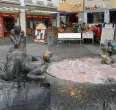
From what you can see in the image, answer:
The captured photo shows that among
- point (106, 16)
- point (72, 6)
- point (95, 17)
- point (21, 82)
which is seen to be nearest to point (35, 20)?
point (72, 6)

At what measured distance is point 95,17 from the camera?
2091 centimetres

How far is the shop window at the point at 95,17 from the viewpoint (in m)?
20.6

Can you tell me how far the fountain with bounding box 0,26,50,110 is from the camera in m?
4.91

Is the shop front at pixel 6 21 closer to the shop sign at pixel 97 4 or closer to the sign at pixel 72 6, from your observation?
the sign at pixel 72 6

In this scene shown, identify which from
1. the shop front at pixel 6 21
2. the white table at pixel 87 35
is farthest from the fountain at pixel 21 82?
the shop front at pixel 6 21

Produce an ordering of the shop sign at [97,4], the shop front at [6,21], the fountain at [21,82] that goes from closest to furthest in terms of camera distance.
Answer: the fountain at [21,82], the shop sign at [97,4], the shop front at [6,21]

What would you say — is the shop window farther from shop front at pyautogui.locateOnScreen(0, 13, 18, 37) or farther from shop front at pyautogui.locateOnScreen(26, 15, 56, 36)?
shop front at pyautogui.locateOnScreen(26, 15, 56, 36)

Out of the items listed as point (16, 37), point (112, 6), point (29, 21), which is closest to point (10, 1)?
point (29, 21)

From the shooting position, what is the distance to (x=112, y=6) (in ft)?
57.7

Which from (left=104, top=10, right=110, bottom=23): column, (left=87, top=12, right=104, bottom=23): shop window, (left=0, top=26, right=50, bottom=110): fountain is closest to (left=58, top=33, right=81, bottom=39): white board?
(left=104, top=10, right=110, bottom=23): column

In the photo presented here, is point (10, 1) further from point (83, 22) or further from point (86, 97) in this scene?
point (86, 97)

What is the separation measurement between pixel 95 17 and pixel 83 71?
648 inches

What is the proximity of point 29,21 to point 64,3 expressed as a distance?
9.61 meters

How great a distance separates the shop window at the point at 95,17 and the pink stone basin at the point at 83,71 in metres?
15.4
